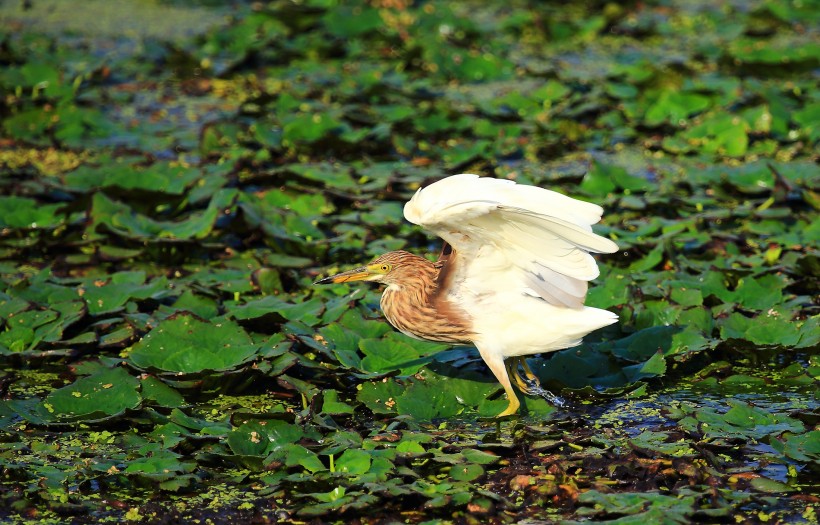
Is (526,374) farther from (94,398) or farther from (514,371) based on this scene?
(94,398)

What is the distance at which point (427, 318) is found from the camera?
5082mm

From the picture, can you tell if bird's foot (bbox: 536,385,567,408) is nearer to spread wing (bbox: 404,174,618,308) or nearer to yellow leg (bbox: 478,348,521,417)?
yellow leg (bbox: 478,348,521,417)

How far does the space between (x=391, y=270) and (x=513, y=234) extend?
0.85 metres

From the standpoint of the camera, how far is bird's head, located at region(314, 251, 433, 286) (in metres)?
5.25

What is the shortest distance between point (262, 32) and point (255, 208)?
4.31 m

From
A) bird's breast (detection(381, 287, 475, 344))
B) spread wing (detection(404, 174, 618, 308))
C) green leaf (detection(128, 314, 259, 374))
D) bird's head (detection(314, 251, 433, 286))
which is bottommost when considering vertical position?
green leaf (detection(128, 314, 259, 374))

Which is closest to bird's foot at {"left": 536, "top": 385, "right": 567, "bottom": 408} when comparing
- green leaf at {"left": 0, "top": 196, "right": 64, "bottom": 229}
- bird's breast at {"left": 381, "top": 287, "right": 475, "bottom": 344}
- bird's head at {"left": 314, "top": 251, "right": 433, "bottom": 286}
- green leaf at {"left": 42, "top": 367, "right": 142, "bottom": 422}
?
bird's breast at {"left": 381, "top": 287, "right": 475, "bottom": 344}

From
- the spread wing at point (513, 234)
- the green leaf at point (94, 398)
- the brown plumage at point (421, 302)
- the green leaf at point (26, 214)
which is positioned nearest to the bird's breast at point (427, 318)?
the brown plumage at point (421, 302)


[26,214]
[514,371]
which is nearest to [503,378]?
[514,371]

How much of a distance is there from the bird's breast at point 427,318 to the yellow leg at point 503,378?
0.49ft

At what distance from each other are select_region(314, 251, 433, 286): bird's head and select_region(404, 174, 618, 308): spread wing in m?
0.28

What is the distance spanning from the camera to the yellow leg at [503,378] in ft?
16.4

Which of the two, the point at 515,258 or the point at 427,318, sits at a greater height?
the point at 515,258

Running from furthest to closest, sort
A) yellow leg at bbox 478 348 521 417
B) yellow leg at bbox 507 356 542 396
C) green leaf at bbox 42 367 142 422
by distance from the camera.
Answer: yellow leg at bbox 507 356 542 396, yellow leg at bbox 478 348 521 417, green leaf at bbox 42 367 142 422
